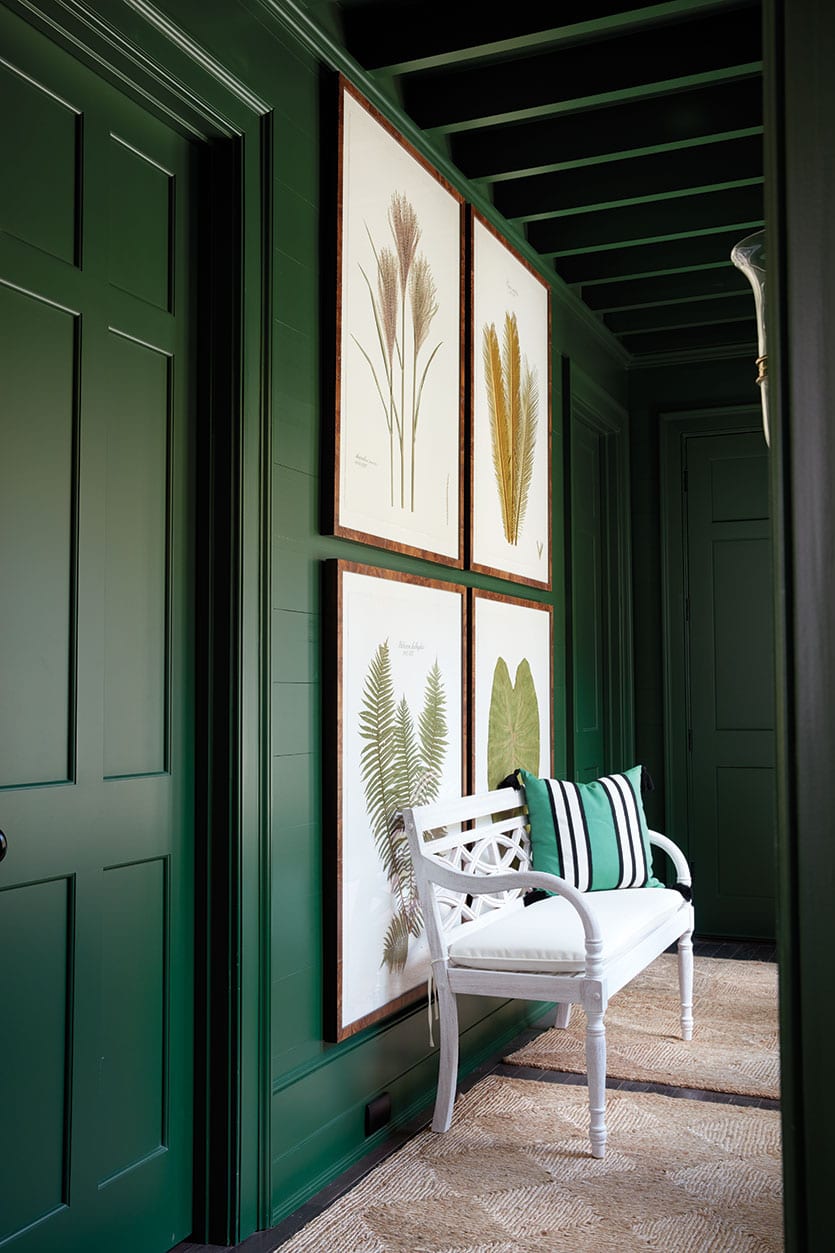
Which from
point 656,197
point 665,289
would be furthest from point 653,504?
point 656,197

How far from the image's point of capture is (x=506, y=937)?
2.87 m

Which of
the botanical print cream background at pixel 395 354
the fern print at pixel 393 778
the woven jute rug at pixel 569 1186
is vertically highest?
the botanical print cream background at pixel 395 354

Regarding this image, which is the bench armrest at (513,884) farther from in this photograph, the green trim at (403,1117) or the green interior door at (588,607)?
the green interior door at (588,607)

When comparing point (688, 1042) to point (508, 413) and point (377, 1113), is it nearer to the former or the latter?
point (377, 1113)

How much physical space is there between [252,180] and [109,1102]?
187cm

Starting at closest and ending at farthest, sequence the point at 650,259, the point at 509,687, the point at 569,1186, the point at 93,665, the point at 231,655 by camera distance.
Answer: the point at 93,665 < the point at 231,655 < the point at 569,1186 < the point at 509,687 < the point at 650,259

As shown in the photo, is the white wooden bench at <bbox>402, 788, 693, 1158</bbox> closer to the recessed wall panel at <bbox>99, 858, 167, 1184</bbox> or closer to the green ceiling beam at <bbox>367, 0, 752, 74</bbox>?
the recessed wall panel at <bbox>99, 858, 167, 1184</bbox>

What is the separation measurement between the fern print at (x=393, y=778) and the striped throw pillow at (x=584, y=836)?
570mm

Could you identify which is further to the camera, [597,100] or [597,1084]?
[597,100]

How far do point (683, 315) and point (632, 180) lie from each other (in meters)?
1.43

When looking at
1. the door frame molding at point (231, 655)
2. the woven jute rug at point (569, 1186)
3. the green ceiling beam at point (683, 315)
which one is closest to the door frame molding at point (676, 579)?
the green ceiling beam at point (683, 315)

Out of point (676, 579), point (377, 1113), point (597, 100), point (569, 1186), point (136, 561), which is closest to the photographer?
point (136, 561)

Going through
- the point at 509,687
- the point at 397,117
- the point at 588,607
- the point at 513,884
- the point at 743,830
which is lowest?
the point at 743,830

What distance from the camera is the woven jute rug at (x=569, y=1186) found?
2256 mm
